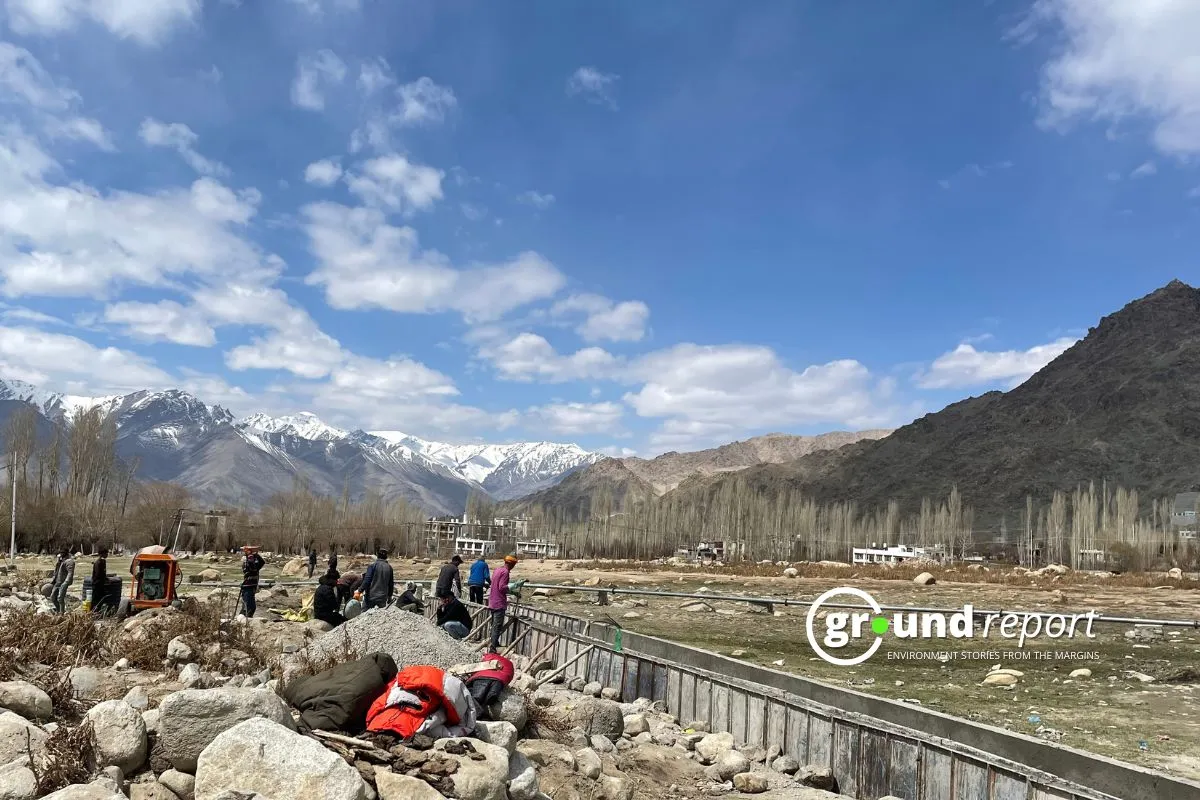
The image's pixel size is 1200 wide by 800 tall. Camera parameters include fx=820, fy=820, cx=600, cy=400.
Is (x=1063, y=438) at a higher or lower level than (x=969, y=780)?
higher

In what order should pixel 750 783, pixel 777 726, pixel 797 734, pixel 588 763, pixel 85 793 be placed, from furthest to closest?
1. pixel 777 726
2. pixel 797 734
3. pixel 750 783
4. pixel 588 763
5. pixel 85 793

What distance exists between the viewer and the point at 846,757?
9.03m

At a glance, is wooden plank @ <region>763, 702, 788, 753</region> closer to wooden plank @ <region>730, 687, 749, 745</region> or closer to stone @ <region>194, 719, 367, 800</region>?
wooden plank @ <region>730, 687, 749, 745</region>

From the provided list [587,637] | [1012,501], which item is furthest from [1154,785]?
[1012,501]

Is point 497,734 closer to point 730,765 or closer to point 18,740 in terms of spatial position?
point 730,765

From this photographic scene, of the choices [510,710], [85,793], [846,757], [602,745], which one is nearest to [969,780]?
[846,757]

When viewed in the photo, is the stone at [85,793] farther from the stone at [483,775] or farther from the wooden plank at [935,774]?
the wooden plank at [935,774]

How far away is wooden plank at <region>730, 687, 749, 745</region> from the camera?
34.8 ft

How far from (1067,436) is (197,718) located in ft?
475

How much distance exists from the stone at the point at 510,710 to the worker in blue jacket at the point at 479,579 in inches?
387

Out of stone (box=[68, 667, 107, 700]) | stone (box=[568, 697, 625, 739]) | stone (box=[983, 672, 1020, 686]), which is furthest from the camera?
stone (box=[983, 672, 1020, 686])

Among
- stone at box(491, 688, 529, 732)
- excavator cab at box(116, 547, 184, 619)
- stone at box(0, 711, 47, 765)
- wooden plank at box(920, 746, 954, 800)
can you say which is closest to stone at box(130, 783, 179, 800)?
stone at box(0, 711, 47, 765)

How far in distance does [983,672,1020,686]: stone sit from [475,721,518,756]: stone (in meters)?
9.98

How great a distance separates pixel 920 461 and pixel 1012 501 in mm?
24817
